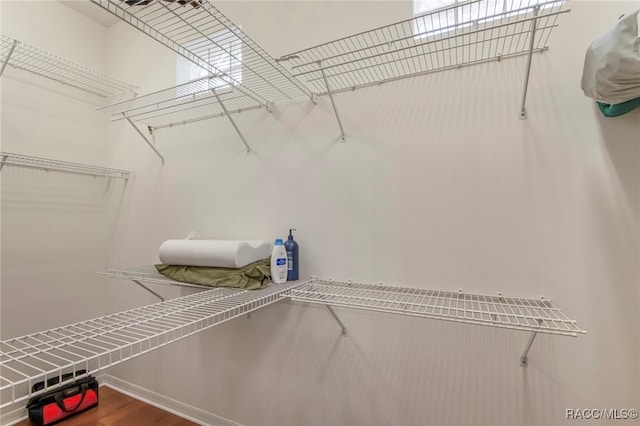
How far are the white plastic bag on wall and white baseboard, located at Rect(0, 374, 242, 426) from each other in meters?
2.24

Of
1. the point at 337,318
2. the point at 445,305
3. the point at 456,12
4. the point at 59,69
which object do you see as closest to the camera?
the point at 445,305

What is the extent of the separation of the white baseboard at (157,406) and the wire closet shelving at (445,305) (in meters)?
1.09

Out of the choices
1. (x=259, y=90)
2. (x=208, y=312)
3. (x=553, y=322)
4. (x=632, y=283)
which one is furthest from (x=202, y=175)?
(x=632, y=283)

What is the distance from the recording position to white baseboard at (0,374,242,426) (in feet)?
6.08

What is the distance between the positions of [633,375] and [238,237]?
1.82 m

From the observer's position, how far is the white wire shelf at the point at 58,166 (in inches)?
76.9

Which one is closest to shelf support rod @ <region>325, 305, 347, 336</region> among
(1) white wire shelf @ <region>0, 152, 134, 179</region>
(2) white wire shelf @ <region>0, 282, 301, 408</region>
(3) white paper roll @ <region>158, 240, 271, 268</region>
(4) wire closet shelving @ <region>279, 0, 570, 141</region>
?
(2) white wire shelf @ <region>0, 282, 301, 408</region>

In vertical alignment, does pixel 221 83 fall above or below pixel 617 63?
above

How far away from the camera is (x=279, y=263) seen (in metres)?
1.55

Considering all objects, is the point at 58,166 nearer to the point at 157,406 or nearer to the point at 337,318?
the point at 157,406

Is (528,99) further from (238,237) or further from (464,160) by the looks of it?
(238,237)

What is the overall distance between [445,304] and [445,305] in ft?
0.06

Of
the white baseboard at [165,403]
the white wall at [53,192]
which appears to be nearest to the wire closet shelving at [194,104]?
the white wall at [53,192]

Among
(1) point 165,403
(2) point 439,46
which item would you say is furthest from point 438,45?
(1) point 165,403
